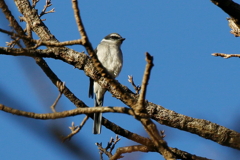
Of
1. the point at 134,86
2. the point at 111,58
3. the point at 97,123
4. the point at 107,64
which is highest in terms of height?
the point at 111,58

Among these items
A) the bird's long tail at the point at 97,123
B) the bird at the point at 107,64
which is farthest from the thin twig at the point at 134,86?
the bird at the point at 107,64

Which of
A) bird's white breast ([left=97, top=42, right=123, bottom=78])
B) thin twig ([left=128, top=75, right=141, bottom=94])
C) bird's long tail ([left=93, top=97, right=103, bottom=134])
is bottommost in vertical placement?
bird's long tail ([left=93, top=97, right=103, bottom=134])

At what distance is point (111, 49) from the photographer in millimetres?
7305

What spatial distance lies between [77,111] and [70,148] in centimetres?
142

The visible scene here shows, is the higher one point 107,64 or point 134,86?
point 107,64

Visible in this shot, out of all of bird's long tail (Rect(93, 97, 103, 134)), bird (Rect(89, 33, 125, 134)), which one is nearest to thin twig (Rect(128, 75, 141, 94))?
bird's long tail (Rect(93, 97, 103, 134))

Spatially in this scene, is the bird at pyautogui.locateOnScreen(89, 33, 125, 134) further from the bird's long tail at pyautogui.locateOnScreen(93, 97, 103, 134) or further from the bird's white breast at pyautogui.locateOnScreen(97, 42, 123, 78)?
the bird's long tail at pyautogui.locateOnScreen(93, 97, 103, 134)

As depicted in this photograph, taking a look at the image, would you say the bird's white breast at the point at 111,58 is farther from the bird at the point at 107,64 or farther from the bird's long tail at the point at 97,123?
the bird's long tail at the point at 97,123

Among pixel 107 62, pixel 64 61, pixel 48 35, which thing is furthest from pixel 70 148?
Answer: pixel 107 62

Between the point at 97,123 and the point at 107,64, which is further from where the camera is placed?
the point at 107,64

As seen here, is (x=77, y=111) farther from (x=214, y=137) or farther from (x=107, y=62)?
(x=107, y=62)

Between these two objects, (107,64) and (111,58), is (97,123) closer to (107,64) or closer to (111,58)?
(107,64)

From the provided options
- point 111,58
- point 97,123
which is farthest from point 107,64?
point 97,123

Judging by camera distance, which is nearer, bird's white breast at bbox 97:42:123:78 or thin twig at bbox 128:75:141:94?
thin twig at bbox 128:75:141:94
